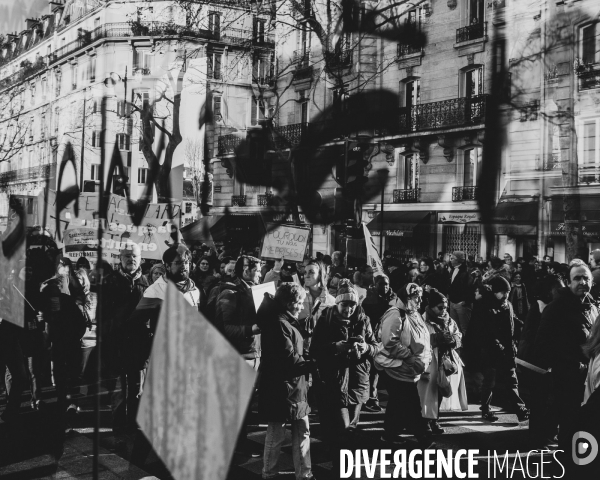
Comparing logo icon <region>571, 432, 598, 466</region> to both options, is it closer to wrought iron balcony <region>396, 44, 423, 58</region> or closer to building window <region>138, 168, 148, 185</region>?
building window <region>138, 168, 148, 185</region>

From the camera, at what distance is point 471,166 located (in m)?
10.2

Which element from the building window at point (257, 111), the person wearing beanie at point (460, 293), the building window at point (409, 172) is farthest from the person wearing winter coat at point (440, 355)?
the building window at point (257, 111)

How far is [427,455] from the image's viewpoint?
4.70 m

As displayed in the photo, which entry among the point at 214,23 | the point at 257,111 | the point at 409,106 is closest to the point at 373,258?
the point at 409,106

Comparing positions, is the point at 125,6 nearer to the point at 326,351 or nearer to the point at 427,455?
the point at 326,351

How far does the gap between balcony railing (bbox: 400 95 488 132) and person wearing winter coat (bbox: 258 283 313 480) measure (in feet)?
19.6

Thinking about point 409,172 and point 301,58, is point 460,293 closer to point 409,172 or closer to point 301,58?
point 409,172

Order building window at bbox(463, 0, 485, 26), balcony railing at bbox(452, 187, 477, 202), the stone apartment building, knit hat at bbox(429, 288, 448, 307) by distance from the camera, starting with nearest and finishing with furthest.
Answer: knit hat at bbox(429, 288, 448, 307) → building window at bbox(463, 0, 485, 26) → the stone apartment building → balcony railing at bbox(452, 187, 477, 202)

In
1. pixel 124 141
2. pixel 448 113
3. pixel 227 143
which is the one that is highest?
pixel 448 113

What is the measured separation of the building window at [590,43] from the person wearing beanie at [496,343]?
10.7ft

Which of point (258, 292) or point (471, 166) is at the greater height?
point (471, 166)

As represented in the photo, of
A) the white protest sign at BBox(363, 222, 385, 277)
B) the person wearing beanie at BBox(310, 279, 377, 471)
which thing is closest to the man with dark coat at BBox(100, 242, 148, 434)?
the person wearing beanie at BBox(310, 279, 377, 471)

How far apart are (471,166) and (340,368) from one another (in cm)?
647

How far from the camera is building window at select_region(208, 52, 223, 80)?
9.64m
